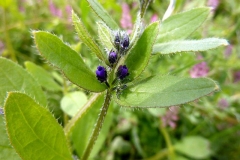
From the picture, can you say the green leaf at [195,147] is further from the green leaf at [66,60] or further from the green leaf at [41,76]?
the green leaf at [66,60]

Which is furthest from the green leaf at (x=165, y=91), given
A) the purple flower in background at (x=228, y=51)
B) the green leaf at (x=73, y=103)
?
the purple flower in background at (x=228, y=51)

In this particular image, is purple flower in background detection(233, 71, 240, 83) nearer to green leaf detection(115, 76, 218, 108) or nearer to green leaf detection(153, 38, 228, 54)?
green leaf detection(153, 38, 228, 54)

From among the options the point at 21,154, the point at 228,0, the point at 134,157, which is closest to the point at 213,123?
the point at 134,157

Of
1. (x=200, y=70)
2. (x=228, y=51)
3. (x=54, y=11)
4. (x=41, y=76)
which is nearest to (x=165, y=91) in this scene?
(x=41, y=76)

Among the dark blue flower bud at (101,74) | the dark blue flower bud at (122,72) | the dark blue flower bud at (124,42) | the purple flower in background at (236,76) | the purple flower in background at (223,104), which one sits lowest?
the purple flower in background at (236,76)

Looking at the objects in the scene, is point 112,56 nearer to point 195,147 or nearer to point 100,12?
point 100,12

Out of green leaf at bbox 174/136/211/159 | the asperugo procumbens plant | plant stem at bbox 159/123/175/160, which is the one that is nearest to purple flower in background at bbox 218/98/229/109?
green leaf at bbox 174/136/211/159

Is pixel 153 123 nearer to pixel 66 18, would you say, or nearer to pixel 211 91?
pixel 66 18
